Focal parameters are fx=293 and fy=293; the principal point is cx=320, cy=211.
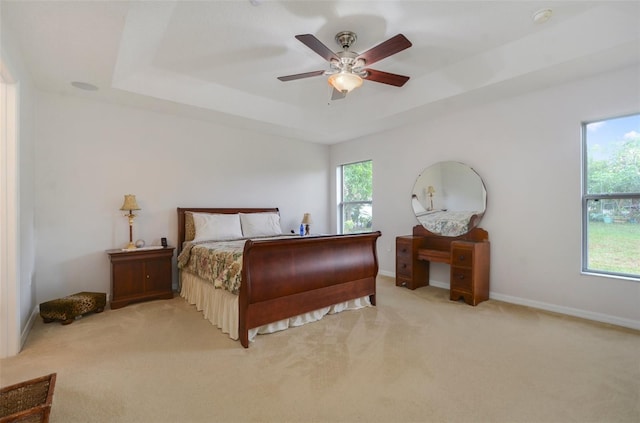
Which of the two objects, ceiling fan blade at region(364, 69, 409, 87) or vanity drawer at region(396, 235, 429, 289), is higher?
ceiling fan blade at region(364, 69, 409, 87)

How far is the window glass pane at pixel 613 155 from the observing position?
9.57 feet

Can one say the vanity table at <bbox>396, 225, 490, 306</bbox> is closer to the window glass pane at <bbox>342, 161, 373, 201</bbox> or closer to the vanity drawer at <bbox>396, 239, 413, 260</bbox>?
the vanity drawer at <bbox>396, 239, 413, 260</bbox>

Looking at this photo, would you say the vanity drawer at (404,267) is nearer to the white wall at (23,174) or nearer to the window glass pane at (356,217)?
the window glass pane at (356,217)

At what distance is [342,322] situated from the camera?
304 centimetres

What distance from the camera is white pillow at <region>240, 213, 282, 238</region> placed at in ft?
15.2

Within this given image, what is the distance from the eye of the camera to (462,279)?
3.71 meters

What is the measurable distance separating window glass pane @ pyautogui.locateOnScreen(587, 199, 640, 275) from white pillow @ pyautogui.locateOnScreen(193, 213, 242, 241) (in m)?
4.34

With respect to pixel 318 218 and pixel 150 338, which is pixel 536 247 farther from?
pixel 150 338

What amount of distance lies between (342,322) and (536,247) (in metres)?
2.51

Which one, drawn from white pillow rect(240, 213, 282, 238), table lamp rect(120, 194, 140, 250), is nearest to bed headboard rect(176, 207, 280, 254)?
white pillow rect(240, 213, 282, 238)

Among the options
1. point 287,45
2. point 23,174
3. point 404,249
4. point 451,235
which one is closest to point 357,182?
point 404,249

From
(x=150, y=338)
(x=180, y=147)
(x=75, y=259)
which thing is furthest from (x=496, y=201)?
(x=75, y=259)

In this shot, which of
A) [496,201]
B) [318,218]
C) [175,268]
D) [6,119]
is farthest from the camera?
[318,218]

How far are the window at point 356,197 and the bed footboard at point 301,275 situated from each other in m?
2.22
